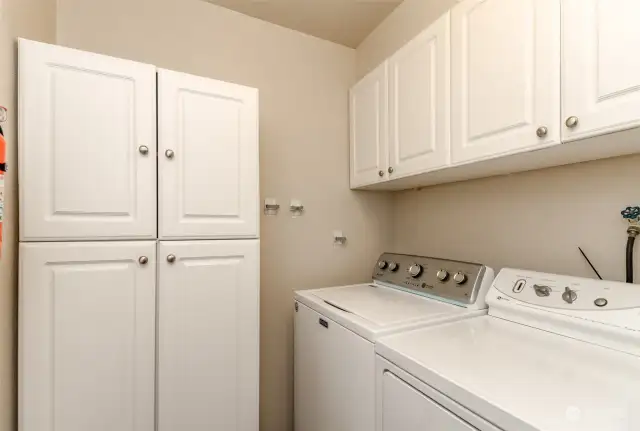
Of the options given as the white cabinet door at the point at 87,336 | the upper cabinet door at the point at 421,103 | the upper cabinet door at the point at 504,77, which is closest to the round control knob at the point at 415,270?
the upper cabinet door at the point at 421,103

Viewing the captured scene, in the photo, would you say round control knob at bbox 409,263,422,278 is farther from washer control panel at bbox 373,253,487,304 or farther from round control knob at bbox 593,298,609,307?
round control knob at bbox 593,298,609,307

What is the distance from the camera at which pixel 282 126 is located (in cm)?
198

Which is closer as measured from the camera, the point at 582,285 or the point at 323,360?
the point at 582,285

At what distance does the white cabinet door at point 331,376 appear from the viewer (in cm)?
113

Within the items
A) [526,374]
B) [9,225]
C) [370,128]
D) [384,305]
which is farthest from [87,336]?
[370,128]

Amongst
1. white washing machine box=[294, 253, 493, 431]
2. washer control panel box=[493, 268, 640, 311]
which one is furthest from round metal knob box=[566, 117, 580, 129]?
white washing machine box=[294, 253, 493, 431]

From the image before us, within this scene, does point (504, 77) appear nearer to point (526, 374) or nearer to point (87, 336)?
point (526, 374)

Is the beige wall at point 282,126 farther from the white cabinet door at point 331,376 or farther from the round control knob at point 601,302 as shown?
the round control knob at point 601,302

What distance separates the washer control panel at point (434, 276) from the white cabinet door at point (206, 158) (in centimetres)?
84

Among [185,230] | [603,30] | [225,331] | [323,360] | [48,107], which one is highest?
[603,30]

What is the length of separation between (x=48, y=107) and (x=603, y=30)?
5.77 feet

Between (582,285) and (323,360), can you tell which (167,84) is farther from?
(582,285)

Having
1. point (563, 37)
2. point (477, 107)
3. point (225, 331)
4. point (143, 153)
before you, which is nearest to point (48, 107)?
point (143, 153)

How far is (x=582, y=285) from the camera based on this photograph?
1.08 meters
